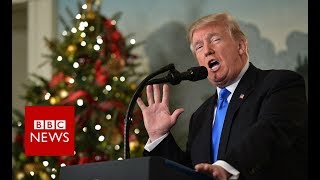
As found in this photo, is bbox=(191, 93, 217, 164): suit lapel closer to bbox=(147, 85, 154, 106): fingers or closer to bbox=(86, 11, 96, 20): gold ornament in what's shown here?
bbox=(147, 85, 154, 106): fingers

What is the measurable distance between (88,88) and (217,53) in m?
1.38

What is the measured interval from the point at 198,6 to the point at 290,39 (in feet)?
1.56

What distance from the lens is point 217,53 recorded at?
2480 mm

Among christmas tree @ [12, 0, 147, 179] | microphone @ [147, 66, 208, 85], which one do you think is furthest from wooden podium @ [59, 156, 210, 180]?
christmas tree @ [12, 0, 147, 179]

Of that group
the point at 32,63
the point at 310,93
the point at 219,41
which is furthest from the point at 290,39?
the point at 32,63

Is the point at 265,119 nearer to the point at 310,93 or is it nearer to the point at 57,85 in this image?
the point at 310,93

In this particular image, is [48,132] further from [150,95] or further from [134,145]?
[150,95]

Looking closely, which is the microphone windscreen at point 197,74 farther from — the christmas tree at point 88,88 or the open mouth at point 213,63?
the christmas tree at point 88,88

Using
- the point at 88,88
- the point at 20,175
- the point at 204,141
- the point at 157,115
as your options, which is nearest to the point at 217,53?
the point at 204,141

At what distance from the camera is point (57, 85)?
3.78 meters

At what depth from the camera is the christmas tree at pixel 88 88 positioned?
12.0 ft

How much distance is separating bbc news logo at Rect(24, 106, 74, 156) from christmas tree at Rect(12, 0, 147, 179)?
0.54 meters

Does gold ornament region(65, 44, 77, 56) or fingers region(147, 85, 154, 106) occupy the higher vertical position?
gold ornament region(65, 44, 77, 56)

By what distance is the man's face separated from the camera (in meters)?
2.47
